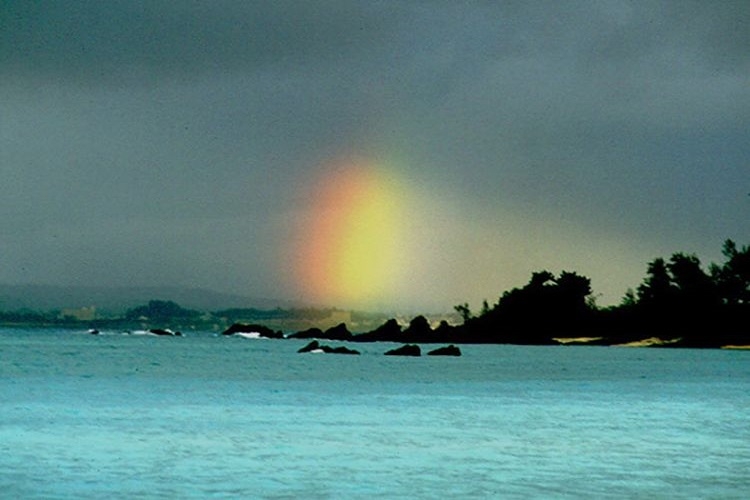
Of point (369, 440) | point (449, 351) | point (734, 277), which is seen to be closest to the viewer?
point (369, 440)

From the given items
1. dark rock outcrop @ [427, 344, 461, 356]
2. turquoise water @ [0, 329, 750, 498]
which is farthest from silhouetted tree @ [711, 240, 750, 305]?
turquoise water @ [0, 329, 750, 498]

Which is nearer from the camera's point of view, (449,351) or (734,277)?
(449,351)

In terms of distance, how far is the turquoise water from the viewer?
2773 centimetres

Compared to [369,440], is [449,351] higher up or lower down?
higher up

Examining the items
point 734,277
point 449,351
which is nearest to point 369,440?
point 449,351

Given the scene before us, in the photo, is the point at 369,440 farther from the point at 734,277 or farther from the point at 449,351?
the point at 734,277

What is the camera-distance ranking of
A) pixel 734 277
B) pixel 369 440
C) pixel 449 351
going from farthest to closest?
pixel 734 277 → pixel 449 351 → pixel 369 440

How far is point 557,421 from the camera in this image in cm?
4797

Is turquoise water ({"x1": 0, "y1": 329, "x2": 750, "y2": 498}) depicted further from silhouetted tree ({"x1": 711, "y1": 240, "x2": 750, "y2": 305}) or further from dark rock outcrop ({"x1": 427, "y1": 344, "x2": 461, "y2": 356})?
silhouetted tree ({"x1": 711, "y1": 240, "x2": 750, "y2": 305})

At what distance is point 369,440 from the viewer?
128 feet

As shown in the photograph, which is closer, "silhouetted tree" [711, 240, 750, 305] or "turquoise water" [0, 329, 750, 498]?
"turquoise water" [0, 329, 750, 498]

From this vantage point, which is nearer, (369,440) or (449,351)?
(369,440)

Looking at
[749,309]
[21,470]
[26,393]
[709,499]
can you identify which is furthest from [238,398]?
[749,309]

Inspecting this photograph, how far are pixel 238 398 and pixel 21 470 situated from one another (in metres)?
32.5
